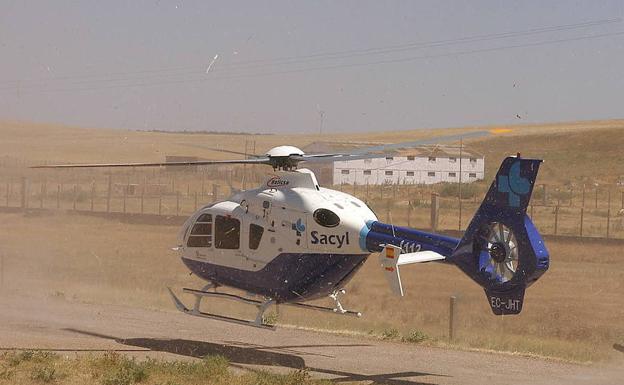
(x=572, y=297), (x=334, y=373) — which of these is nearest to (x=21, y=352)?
(x=334, y=373)

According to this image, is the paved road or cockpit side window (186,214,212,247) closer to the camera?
the paved road

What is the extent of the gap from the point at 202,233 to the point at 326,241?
11.6 feet

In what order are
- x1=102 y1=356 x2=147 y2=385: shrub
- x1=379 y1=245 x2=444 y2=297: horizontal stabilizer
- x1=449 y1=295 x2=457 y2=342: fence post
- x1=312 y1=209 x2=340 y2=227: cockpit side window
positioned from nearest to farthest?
x1=102 y1=356 x2=147 y2=385: shrub
x1=379 y1=245 x2=444 y2=297: horizontal stabilizer
x1=312 y1=209 x2=340 y2=227: cockpit side window
x1=449 y1=295 x2=457 y2=342: fence post

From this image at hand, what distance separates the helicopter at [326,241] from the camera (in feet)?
52.5

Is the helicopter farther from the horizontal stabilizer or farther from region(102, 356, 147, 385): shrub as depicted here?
region(102, 356, 147, 385): shrub

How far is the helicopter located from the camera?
631 inches

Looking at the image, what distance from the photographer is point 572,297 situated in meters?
33.2

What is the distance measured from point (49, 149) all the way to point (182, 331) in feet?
277

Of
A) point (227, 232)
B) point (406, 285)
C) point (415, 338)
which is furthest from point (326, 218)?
point (406, 285)

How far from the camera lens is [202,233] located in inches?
827

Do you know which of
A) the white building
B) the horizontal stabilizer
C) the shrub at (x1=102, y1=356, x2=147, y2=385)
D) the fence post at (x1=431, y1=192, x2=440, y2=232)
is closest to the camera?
the shrub at (x1=102, y1=356, x2=147, y2=385)

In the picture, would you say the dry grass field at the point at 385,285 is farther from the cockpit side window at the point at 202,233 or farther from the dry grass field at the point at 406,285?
the cockpit side window at the point at 202,233

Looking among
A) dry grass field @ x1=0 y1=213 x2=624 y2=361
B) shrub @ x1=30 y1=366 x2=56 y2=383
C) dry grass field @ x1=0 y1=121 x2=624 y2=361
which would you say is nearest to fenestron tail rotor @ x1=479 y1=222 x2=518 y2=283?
dry grass field @ x1=0 y1=121 x2=624 y2=361

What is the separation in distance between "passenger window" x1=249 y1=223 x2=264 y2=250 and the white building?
1762 inches
